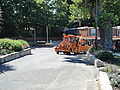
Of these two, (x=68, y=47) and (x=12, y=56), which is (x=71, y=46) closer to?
(x=68, y=47)

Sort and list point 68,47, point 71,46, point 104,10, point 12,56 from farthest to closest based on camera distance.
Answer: point 71,46
point 68,47
point 104,10
point 12,56

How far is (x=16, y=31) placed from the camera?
40.3m

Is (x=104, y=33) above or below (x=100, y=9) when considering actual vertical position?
below

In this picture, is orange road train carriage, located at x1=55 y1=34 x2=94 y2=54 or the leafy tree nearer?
the leafy tree

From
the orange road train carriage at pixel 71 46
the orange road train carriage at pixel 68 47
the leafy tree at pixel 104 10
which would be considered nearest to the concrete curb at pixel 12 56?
the orange road train carriage at pixel 68 47

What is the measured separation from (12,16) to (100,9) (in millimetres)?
22148

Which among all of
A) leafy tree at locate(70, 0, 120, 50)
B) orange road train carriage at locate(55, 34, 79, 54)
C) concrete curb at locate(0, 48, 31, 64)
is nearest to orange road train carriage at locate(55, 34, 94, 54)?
orange road train carriage at locate(55, 34, 79, 54)

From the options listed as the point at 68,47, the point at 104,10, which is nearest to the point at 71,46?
the point at 68,47

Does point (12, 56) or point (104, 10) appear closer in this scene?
point (12, 56)

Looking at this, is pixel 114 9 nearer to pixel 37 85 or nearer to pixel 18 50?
pixel 18 50

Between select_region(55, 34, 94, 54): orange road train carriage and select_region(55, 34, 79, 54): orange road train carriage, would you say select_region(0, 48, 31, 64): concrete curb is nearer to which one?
select_region(55, 34, 79, 54): orange road train carriage

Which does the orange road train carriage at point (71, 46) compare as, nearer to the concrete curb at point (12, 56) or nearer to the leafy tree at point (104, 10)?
the leafy tree at point (104, 10)

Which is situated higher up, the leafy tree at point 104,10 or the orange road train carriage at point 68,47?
the leafy tree at point 104,10

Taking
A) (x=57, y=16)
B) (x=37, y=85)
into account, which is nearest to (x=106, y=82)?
(x=37, y=85)
